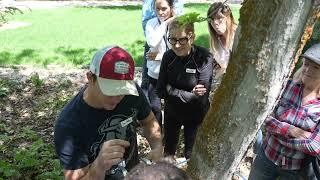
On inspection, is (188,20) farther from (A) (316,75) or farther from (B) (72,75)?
(B) (72,75)

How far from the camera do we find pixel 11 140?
5273mm

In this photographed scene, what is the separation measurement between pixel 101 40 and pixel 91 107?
31.8 ft

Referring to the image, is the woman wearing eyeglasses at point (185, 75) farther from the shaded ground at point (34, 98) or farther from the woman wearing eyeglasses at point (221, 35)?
the shaded ground at point (34, 98)

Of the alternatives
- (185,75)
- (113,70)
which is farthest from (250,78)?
(185,75)

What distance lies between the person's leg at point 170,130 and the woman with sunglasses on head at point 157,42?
417 mm

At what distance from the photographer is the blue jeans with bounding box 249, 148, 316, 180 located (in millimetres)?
2896

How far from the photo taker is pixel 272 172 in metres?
3.04

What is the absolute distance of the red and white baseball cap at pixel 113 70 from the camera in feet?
7.79

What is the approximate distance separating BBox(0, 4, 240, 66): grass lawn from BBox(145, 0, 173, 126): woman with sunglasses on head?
419 centimetres

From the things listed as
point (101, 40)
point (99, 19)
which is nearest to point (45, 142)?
point (101, 40)

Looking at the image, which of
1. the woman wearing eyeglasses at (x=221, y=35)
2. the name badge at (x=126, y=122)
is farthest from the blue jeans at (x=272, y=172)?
the woman wearing eyeglasses at (x=221, y=35)

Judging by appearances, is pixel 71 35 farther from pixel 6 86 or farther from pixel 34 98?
pixel 34 98

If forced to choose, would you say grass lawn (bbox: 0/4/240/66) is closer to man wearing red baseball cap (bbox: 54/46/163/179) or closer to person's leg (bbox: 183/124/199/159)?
person's leg (bbox: 183/124/199/159)

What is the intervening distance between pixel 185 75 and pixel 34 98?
3.52 meters
